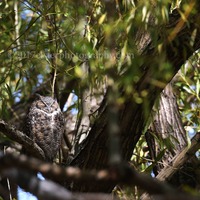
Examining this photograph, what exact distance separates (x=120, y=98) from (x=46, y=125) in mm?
1941

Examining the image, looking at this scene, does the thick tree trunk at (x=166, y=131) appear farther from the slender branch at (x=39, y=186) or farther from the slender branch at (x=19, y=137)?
the slender branch at (x=39, y=186)

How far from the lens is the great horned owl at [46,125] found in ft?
11.9

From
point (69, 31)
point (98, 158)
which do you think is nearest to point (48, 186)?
point (98, 158)

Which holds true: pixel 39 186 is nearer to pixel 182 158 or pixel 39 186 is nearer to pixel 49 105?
pixel 182 158

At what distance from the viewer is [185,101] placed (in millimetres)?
3756

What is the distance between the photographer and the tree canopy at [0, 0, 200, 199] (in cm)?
108

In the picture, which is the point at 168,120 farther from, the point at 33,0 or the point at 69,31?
the point at 33,0

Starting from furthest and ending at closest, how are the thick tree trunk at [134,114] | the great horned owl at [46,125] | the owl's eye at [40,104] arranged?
1. the owl's eye at [40,104]
2. the great horned owl at [46,125]
3. the thick tree trunk at [134,114]

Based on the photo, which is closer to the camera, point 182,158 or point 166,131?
point 182,158

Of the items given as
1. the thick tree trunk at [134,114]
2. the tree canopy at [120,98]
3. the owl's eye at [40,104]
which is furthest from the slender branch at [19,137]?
the owl's eye at [40,104]

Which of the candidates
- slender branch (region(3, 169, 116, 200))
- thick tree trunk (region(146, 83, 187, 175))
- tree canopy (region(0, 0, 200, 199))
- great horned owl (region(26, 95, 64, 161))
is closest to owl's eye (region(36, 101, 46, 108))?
great horned owl (region(26, 95, 64, 161))

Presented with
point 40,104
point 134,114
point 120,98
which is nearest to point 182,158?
point 134,114

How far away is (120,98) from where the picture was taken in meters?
1.86

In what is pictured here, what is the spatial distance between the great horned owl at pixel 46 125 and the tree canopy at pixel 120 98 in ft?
0.38
